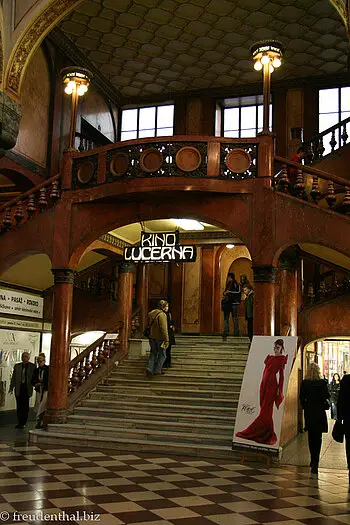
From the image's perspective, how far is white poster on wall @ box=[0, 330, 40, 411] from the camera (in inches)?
528

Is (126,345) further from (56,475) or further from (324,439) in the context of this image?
(56,475)

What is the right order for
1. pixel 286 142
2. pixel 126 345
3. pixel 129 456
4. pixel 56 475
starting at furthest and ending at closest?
pixel 286 142
pixel 126 345
pixel 129 456
pixel 56 475

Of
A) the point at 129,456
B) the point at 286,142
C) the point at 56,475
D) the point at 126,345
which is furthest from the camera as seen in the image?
the point at 286,142

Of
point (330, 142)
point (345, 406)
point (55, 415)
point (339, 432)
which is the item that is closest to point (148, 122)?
point (330, 142)

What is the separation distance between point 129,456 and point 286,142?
→ 10.9m

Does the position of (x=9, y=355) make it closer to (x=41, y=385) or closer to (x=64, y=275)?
(x=41, y=385)

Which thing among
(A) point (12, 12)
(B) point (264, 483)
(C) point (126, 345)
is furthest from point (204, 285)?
(B) point (264, 483)

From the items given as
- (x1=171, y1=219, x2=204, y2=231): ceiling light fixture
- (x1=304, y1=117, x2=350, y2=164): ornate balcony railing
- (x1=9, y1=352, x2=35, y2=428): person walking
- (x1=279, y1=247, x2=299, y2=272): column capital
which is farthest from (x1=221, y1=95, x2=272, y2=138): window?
(x1=9, y1=352, x2=35, y2=428): person walking

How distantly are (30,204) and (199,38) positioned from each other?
22.5 feet

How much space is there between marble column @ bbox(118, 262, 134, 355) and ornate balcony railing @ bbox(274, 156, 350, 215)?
482cm

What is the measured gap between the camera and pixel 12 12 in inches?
467

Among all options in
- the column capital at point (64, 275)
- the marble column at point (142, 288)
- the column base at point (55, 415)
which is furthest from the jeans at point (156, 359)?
the marble column at point (142, 288)

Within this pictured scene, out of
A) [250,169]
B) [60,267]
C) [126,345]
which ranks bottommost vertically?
[126,345]

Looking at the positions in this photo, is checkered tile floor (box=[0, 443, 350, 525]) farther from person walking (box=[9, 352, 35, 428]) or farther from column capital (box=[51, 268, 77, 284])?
column capital (box=[51, 268, 77, 284])
